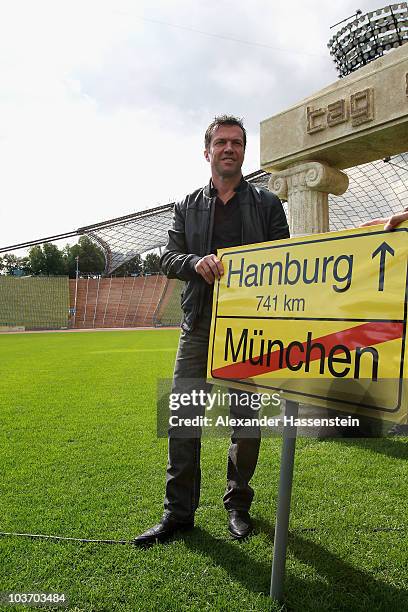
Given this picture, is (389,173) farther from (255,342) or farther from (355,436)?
(255,342)

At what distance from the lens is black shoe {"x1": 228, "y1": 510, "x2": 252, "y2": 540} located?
2316mm

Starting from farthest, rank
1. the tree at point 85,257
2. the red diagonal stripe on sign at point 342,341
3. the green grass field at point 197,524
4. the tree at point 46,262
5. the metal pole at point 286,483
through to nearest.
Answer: the tree at point 85,257 < the tree at point 46,262 < the green grass field at point 197,524 < the metal pole at point 286,483 < the red diagonal stripe on sign at point 342,341

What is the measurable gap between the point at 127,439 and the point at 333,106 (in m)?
3.65

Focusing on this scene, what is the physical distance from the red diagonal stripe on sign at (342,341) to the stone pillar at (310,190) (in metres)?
2.90

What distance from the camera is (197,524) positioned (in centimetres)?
248

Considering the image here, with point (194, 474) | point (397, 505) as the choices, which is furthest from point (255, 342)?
point (397, 505)

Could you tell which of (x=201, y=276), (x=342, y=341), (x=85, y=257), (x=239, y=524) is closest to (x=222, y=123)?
Answer: (x=201, y=276)

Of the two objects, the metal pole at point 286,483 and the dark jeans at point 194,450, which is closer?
the metal pole at point 286,483

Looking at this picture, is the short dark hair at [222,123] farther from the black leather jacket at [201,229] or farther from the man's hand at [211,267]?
the man's hand at [211,267]

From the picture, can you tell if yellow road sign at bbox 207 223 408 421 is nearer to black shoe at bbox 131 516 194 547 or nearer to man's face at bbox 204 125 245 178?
man's face at bbox 204 125 245 178

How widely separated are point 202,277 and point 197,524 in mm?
1353

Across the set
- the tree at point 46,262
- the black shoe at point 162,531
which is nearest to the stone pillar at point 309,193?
the black shoe at point 162,531

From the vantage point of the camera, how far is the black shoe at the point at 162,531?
2.24 meters

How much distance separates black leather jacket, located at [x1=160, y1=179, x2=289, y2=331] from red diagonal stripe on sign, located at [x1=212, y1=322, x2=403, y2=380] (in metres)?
0.68
